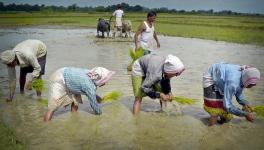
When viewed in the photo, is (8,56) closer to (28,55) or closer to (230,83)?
(28,55)

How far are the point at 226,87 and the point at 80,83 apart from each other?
6.98 ft

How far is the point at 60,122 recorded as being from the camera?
232 inches

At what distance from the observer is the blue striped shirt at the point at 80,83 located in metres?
5.48

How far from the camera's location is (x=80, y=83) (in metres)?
5.50

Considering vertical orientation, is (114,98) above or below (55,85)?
below

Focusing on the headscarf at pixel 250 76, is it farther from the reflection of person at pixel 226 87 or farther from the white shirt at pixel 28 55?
the white shirt at pixel 28 55

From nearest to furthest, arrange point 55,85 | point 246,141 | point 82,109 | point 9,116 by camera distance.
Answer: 1. point 246,141
2. point 55,85
3. point 9,116
4. point 82,109

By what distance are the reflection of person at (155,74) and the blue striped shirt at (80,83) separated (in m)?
0.72

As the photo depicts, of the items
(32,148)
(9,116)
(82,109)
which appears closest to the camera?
(32,148)

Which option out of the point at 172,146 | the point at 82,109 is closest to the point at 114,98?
the point at 82,109

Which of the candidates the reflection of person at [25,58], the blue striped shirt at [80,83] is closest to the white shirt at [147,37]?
the reflection of person at [25,58]

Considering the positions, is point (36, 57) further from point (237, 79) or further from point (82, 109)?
point (237, 79)

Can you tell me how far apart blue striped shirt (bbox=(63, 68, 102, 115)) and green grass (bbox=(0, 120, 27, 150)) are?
109cm

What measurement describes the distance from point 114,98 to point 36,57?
5.46ft
